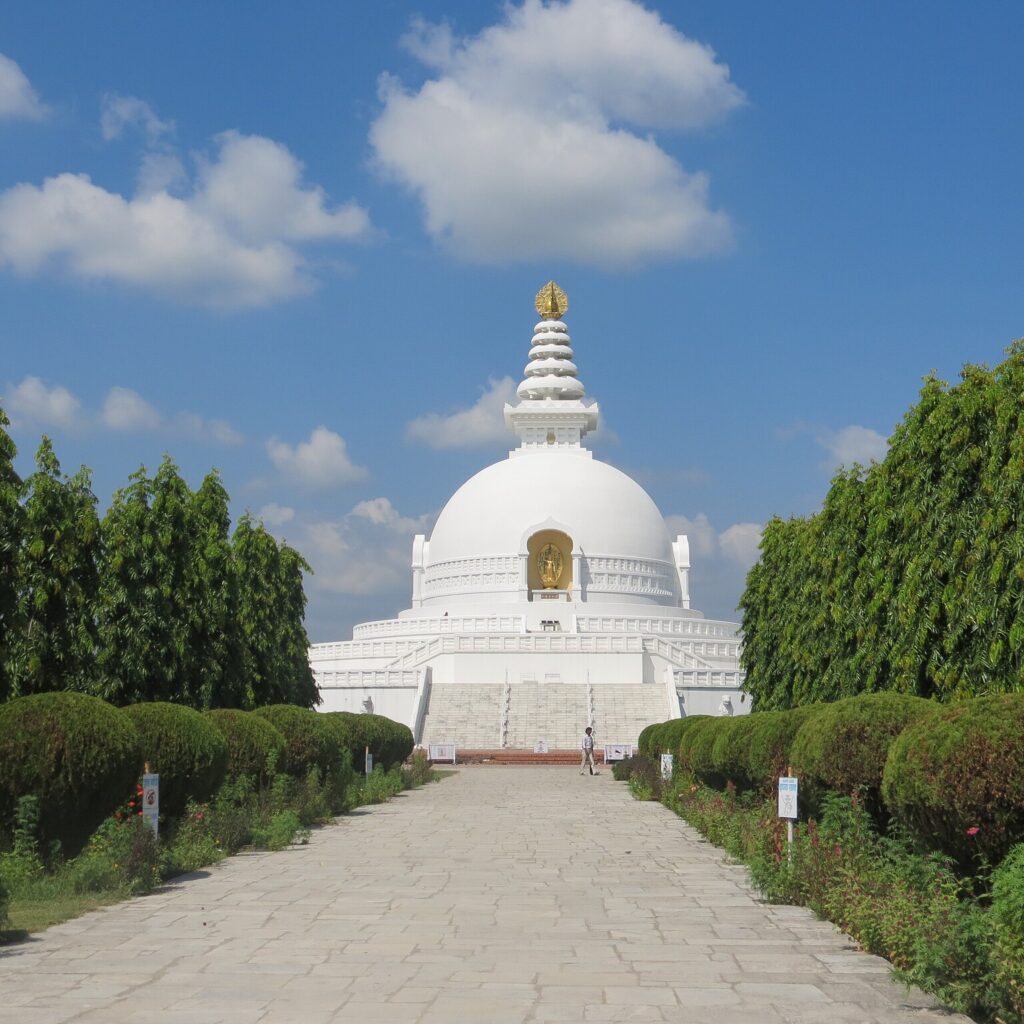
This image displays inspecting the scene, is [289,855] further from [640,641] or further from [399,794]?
[640,641]

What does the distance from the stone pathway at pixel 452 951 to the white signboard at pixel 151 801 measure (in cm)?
71

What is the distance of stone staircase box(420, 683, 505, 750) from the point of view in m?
43.5

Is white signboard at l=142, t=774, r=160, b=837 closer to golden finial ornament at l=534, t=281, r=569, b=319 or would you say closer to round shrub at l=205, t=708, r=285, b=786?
round shrub at l=205, t=708, r=285, b=786

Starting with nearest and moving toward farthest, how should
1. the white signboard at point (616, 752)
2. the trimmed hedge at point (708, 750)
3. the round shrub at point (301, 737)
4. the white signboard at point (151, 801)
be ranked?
the white signboard at point (151, 801), the trimmed hedge at point (708, 750), the round shrub at point (301, 737), the white signboard at point (616, 752)

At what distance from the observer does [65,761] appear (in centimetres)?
1215

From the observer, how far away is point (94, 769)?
40.5 ft

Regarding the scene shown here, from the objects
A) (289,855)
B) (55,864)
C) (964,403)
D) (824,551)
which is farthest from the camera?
(824,551)

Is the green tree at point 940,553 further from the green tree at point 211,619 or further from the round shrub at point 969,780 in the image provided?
the green tree at point 211,619

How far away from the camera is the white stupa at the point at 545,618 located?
150 ft

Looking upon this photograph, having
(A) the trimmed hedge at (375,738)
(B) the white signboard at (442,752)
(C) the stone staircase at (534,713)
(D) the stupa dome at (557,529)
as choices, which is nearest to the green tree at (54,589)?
(A) the trimmed hedge at (375,738)

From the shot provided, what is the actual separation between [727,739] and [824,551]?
7.34 meters

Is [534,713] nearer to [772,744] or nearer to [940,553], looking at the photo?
[940,553]

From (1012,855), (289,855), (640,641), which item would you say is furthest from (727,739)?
(640,641)

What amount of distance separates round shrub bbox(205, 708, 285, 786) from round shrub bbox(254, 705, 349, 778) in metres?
1.86
